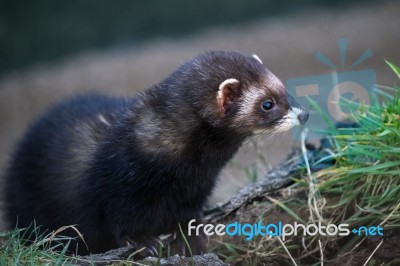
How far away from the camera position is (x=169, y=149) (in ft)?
12.7

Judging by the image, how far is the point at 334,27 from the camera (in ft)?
34.6

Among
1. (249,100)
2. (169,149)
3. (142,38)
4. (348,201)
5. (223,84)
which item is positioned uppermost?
(223,84)

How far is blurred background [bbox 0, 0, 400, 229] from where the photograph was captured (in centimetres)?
1020

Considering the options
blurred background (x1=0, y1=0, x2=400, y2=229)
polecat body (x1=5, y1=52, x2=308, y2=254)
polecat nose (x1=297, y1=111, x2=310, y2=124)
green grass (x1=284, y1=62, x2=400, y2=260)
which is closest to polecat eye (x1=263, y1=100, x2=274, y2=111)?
polecat body (x1=5, y1=52, x2=308, y2=254)

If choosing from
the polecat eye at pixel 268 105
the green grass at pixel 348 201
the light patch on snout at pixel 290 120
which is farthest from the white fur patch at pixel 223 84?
the green grass at pixel 348 201

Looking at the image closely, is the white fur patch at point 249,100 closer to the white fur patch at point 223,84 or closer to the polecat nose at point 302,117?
the white fur patch at point 223,84

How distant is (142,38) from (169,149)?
6.81 metres

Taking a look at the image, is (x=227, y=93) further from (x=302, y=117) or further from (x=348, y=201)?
(x=348, y=201)

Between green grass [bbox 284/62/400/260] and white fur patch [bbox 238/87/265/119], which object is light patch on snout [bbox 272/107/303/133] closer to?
white fur patch [bbox 238/87/265/119]

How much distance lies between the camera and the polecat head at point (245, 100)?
3779 mm

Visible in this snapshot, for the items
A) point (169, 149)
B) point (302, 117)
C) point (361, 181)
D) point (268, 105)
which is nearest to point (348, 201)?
point (361, 181)

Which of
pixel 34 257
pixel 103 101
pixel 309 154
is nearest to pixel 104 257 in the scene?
pixel 34 257

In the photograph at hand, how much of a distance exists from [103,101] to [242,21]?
573 centimetres

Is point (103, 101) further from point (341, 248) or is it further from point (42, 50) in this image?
point (42, 50)
